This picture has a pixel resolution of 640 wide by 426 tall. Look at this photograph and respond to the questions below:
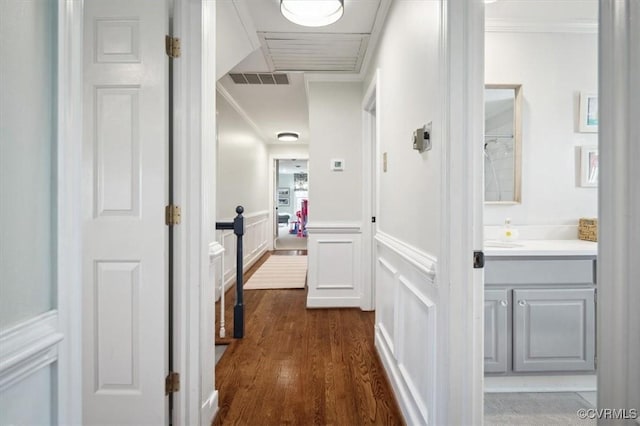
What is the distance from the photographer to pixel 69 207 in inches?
27.4

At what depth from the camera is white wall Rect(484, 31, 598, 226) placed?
221cm

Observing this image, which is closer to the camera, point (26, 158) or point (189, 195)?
point (26, 158)

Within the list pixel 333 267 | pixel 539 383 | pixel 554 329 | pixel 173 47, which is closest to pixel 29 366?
pixel 173 47

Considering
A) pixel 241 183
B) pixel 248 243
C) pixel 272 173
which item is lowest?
pixel 248 243

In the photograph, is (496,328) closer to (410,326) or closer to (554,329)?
(554,329)

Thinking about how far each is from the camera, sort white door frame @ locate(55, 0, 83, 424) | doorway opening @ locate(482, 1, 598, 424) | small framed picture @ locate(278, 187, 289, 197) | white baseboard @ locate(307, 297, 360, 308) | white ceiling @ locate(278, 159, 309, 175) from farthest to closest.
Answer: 1. small framed picture @ locate(278, 187, 289, 197)
2. white ceiling @ locate(278, 159, 309, 175)
3. white baseboard @ locate(307, 297, 360, 308)
4. doorway opening @ locate(482, 1, 598, 424)
5. white door frame @ locate(55, 0, 83, 424)

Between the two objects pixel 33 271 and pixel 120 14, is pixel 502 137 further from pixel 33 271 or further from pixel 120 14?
pixel 33 271

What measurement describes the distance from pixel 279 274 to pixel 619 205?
15.1 feet

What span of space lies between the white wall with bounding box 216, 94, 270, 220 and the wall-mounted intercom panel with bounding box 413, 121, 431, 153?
2.77m

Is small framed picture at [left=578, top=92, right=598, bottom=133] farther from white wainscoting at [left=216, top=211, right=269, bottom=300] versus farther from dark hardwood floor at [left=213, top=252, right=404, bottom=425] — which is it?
white wainscoting at [left=216, top=211, right=269, bottom=300]

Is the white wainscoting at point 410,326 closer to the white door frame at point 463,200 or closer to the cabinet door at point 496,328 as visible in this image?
the white door frame at point 463,200

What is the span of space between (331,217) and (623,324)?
2.84m

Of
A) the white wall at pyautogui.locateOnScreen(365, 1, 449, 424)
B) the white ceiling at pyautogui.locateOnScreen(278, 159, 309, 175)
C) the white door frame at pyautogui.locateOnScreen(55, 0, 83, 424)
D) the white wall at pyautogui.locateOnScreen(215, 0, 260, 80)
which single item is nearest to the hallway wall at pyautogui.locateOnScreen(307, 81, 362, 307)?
the white wall at pyautogui.locateOnScreen(215, 0, 260, 80)

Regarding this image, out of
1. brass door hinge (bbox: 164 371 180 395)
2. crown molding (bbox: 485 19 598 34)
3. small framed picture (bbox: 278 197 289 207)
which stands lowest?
brass door hinge (bbox: 164 371 180 395)
